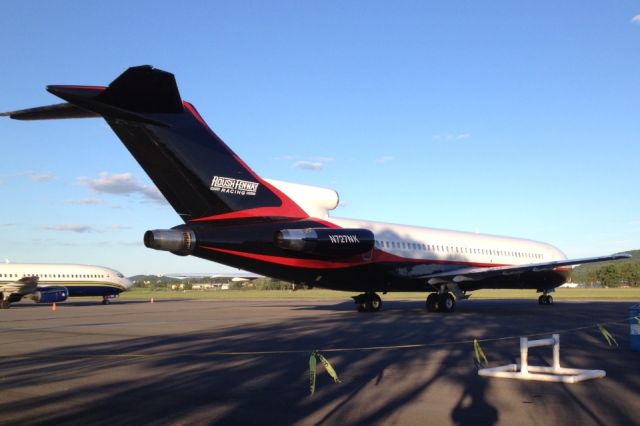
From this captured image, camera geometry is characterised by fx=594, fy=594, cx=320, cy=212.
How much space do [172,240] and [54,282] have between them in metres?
28.3

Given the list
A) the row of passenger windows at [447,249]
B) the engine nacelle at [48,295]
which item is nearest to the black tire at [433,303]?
the row of passenger windows at [447,249]

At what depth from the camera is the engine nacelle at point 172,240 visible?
16.1 meters

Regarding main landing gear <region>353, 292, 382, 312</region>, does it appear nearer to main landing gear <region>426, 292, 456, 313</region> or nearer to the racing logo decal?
main landing gear <region>426, 292, 456, 313</region>

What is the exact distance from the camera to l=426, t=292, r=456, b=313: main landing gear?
24281mm

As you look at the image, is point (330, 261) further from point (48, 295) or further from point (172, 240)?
point (48, 295)

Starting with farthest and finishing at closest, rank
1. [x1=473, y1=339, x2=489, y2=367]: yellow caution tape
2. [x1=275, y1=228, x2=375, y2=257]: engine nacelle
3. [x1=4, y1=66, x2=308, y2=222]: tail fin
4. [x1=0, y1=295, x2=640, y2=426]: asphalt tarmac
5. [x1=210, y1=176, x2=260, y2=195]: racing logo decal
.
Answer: [x1=275, y1=228, x2=375, y2=257]: engine nacelle < [x1=210, y1=176, x2=260, y2=195]: racing logo decal < [x1=4, y1=66, x2=308, y2=222]: tail fin < [x1=473, y1=339, x2=489, y2=367]: yellow caution tape < [x1=0, y1=295, x2=640, y2=426]: asphalt tarmac

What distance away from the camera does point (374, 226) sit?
24.2 metres

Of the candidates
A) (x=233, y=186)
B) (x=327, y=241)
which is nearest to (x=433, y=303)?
(x=327, y=241)

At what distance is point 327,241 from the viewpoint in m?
19.8

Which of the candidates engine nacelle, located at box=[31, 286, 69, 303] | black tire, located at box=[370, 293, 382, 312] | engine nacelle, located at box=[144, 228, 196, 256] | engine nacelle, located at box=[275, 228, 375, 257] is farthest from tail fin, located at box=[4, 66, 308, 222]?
engine nacelle, located at box=[31, 286, 69, 303]

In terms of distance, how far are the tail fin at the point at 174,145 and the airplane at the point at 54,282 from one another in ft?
82.1

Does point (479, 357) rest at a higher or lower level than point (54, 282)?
lower

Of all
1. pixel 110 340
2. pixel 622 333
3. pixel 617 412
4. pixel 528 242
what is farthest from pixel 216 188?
pixel 528 242

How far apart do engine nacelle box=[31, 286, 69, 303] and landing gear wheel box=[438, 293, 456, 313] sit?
1063 inches
